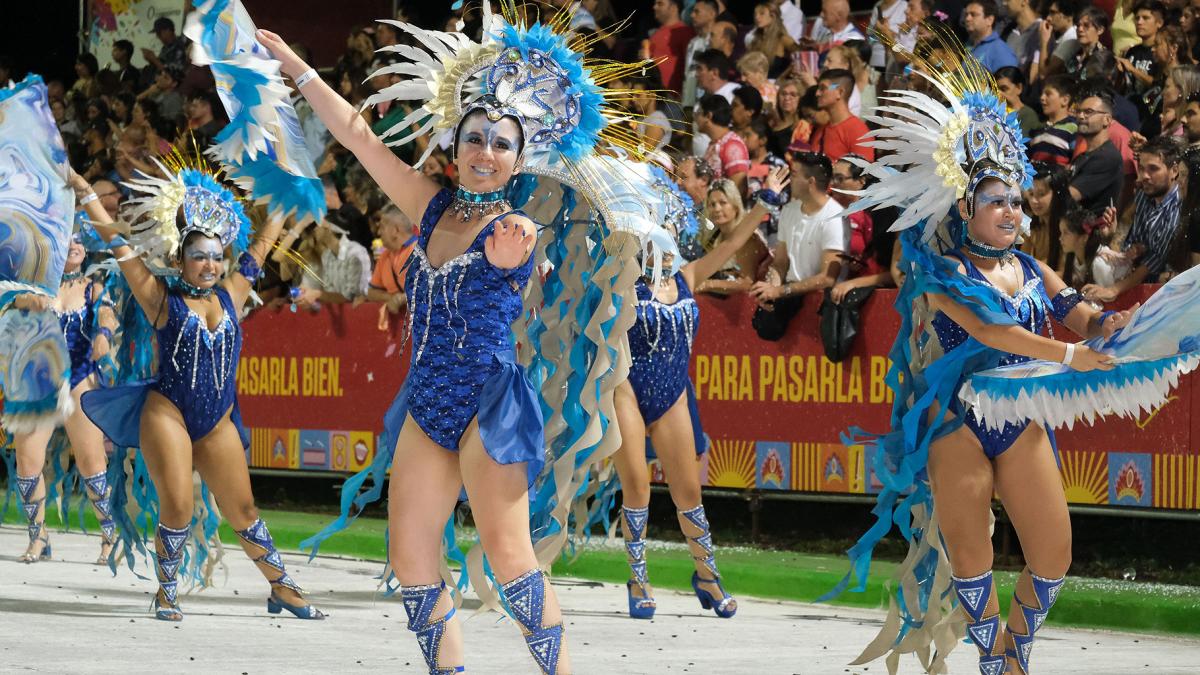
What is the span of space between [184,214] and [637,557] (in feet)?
8.80

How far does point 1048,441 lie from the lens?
545 centimetres

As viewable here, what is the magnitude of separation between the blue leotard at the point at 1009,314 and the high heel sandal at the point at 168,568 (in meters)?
3.69

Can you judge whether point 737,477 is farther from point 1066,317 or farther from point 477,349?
point 477,349

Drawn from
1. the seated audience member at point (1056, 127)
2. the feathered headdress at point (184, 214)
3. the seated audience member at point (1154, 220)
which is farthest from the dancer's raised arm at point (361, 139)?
the seated audience member at point (1056, 127)

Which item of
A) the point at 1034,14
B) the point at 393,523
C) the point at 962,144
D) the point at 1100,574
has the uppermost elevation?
the point at 1034,14

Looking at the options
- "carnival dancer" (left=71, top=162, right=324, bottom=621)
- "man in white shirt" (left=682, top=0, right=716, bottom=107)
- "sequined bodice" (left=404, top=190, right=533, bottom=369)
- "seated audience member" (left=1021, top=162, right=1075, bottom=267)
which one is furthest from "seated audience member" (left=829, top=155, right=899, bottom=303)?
"sequined bodice" (left=404, top=190, right=533, bottom=369)

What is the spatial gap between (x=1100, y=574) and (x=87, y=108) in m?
11.3

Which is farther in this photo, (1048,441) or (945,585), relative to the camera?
(945,585)

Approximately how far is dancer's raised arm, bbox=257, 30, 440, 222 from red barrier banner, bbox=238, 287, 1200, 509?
1187mm

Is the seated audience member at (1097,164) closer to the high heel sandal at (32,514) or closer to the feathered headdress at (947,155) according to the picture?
the feathered headdress at (947,155)

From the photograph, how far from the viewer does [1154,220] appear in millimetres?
8391

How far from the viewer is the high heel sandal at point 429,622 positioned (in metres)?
4.79

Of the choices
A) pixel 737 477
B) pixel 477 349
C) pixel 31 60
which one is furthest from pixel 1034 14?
pixel 31 60

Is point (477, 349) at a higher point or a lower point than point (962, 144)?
lower
